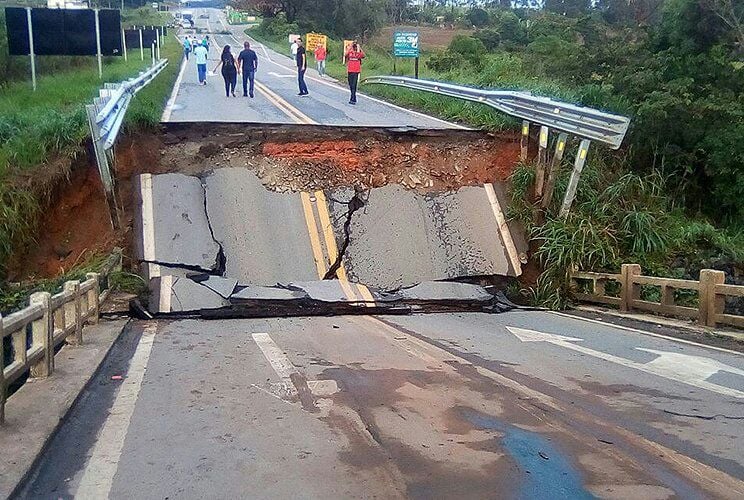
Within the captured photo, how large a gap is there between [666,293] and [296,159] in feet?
23.1

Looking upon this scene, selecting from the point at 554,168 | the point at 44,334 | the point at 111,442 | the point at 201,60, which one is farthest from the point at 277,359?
the point at 201,60

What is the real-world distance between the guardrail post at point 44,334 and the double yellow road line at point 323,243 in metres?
5.48

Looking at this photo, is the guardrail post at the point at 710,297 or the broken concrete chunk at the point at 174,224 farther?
the broken concrete chunk at the point at 174,224

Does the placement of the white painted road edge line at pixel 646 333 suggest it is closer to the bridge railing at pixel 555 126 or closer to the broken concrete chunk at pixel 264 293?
the bridge railing at pixel 555 126

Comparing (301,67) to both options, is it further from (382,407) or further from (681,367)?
(382,407)

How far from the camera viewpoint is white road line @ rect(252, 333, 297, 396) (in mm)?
7027

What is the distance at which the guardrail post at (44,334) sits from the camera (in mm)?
6344

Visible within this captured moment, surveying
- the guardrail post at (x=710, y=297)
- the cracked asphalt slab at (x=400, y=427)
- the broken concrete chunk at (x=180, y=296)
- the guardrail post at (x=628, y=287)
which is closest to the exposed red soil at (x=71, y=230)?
the broken concrete chunk at (x=180, y=296)

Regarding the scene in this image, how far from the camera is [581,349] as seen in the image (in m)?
8.85

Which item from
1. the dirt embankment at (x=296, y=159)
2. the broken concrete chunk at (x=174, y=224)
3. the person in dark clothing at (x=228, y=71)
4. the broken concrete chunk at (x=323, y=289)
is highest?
the person in dark clothing at (x=228, y=71)

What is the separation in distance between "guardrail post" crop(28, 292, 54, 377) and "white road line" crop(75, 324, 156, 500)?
2.09 feet

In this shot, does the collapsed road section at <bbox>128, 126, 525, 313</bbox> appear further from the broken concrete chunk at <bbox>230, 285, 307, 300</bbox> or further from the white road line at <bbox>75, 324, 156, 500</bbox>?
the white road line at <bbox>75, 324, 156, 500</bbox>

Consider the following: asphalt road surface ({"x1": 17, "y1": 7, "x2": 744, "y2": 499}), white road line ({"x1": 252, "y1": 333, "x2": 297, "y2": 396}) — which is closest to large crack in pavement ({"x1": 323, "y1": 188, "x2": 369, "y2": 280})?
asphalt road surface ({"x1": 17, "y1": 7, "x2": 744, "y2": 499})

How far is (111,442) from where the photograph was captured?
5363 mm
